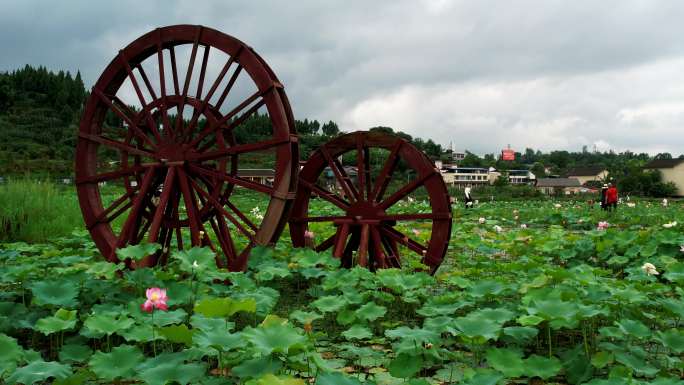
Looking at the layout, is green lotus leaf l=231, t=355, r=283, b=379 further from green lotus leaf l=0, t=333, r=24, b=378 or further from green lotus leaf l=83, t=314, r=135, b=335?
green lotus leaf l=0, t=333, r=24, b=378

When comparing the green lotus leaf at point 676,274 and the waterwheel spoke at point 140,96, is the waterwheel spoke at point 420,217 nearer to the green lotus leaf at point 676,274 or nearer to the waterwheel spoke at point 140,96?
the green lotus leaf at point 676,274

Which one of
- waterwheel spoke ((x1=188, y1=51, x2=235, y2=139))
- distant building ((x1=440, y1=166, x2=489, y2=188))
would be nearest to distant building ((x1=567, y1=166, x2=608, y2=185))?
distant building ((x1=440, y1=166, x2=489, y2=188))

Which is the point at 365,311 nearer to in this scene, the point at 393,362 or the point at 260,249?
the point at 393,362

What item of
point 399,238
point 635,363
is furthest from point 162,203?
point 635,363

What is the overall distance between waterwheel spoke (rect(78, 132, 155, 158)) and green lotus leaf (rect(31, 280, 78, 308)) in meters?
1.93

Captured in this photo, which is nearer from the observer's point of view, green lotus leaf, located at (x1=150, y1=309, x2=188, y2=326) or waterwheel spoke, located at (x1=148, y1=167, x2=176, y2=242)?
green lotus leaf, located at (x1=150, y1=309, x2=188, y2=326)

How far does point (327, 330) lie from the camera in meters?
3.48

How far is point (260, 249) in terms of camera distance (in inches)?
186

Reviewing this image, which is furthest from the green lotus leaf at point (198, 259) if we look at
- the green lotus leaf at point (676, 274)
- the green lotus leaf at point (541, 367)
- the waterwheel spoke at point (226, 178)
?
the green lotus leaf at point (676, 274)

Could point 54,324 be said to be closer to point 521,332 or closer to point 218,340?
point 218,340

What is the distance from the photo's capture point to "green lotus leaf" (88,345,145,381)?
229cm

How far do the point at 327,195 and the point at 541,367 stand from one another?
10.4ft

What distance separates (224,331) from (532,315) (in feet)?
5.52

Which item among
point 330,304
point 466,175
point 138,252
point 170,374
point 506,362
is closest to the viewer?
point 170,374
